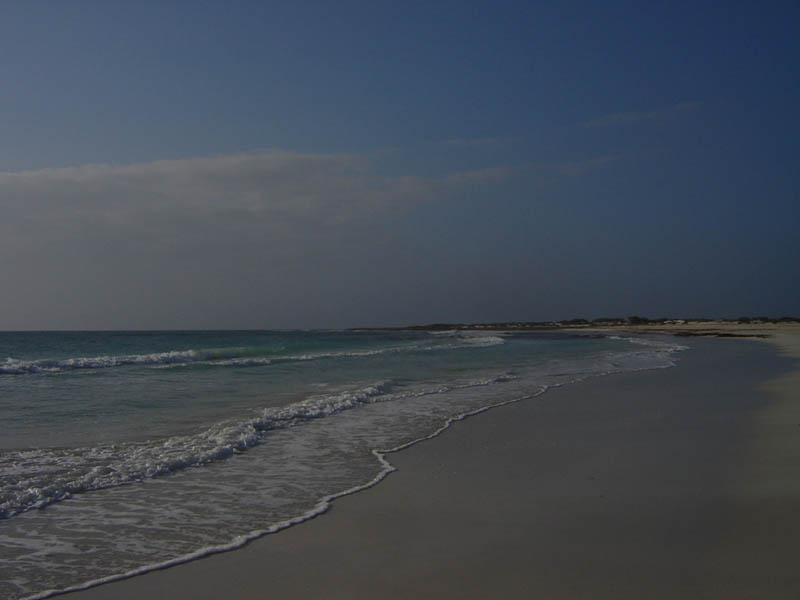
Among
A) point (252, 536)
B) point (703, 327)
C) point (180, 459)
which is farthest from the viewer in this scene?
point (703, 327)

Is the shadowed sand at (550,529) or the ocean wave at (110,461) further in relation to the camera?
the ocean wave at (110,461)

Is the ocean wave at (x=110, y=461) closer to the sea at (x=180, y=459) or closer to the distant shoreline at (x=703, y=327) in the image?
the sea at (x=180, y=459)

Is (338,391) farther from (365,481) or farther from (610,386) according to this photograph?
(365,481)

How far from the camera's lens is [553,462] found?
24.9 ft

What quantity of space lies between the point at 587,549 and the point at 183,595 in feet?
8.90

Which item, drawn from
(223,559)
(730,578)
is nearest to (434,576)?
(223,559)

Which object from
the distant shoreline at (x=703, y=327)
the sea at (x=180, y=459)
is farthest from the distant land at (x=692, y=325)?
the sea at (x=180, y=459)

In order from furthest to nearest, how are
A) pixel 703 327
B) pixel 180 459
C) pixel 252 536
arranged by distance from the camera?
1. pixel 703 327
2. pixel 180 459
3. pixel 252 536

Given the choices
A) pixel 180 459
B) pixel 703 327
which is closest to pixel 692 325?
pixel 703 327

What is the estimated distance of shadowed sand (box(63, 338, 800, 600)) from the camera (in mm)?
3986

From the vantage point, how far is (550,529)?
5.05 meters

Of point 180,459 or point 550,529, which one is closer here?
point 550,529

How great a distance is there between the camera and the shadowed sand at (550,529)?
3986 millimetres

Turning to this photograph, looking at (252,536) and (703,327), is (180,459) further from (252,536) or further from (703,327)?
(703,327)
